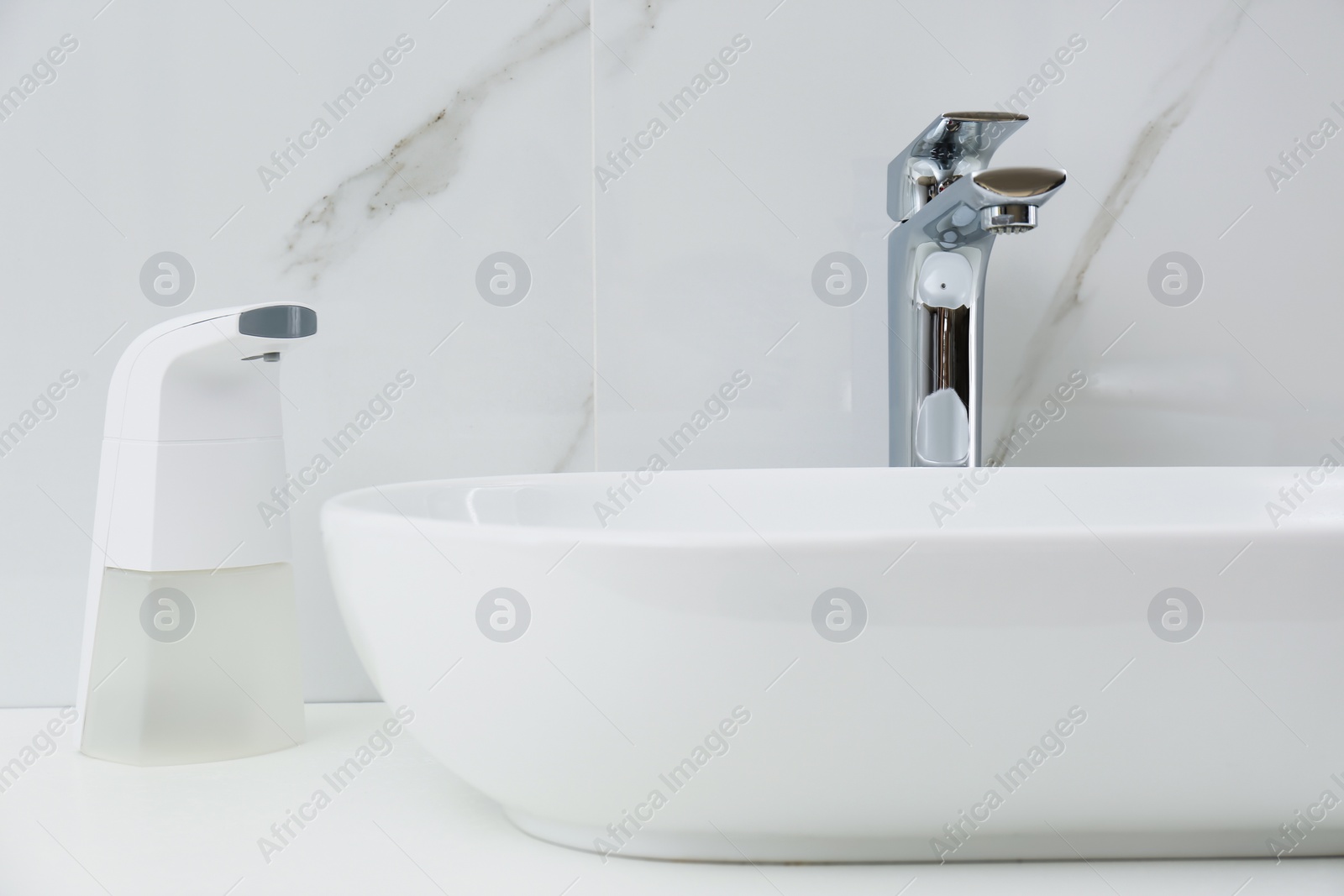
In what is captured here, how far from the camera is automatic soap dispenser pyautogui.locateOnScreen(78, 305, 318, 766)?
0.47 m

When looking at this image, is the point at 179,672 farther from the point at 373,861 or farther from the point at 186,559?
the point at 373,861

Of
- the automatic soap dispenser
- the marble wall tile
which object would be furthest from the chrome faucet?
the automatic soap dispenser

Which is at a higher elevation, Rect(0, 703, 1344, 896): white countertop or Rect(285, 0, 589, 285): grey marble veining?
Rect(285, 0, 589, 285): grey marble veining

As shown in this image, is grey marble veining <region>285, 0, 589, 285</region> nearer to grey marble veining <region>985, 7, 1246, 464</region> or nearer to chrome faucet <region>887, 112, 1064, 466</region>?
chrome faucet <region>887, 112, 1064, 466</region>

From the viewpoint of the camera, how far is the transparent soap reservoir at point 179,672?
1.55 feet

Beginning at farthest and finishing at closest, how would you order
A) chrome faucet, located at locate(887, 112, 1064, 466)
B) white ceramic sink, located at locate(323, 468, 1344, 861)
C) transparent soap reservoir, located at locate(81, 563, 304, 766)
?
chrome faucet, located at locate(887, 112, 1064, 466) → transparent soap reservoir, located at locate(81, 563, 304, 766) → white ceramic sink, located at locate(323, 468, 1344, 861)

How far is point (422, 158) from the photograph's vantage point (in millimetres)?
629

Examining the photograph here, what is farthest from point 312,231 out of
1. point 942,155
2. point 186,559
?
point 942,155

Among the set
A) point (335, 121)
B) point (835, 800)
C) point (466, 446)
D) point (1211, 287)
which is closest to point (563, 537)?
point (835, 800)

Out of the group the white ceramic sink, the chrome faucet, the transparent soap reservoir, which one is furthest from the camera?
the chrome faucet

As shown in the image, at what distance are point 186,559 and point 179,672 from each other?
56 millimetres

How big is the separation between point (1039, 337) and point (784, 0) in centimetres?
29

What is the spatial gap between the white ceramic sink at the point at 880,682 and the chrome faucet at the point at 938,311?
0.94 ft

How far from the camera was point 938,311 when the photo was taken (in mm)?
596
